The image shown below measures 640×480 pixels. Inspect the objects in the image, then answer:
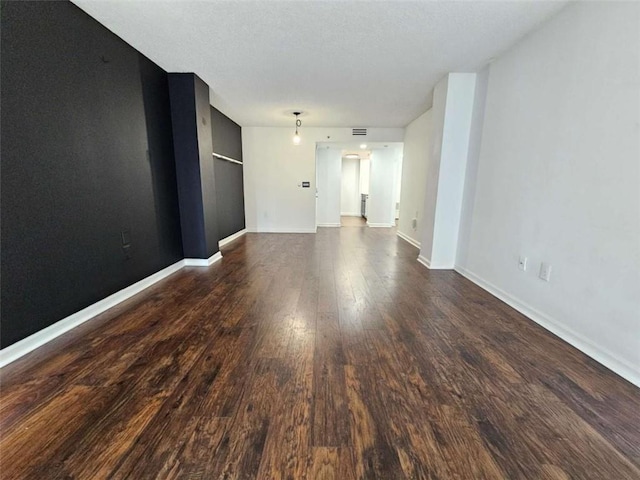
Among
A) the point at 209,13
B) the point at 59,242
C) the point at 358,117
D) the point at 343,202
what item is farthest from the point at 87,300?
the point at 343,202

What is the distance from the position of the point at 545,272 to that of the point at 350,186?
8976mm

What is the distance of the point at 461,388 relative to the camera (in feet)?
4.79

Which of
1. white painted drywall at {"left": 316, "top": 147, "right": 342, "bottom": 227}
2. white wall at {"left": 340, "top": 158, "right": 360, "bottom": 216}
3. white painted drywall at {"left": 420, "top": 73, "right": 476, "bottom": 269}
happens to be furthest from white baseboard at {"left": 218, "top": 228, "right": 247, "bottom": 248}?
white wall at {"left": 340, "top": 158, "right": 360, "bottom": 216}

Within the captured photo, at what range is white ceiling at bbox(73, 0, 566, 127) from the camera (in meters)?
2.04

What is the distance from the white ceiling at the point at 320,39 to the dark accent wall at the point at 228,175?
1.17 meters

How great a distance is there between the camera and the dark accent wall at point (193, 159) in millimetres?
3287

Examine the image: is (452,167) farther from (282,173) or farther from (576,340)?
(282,173)

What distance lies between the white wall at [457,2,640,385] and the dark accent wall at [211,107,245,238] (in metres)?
4.28

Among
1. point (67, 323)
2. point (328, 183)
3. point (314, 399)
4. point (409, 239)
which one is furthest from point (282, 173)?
point (314, 399)

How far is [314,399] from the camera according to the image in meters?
1.37

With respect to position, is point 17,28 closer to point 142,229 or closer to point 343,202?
point 142,229

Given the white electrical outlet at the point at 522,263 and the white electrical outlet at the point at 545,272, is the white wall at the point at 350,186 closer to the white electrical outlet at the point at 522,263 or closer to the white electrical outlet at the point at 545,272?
the white electrical outlet at the point at 522,263

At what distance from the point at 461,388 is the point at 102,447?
5.62 feet

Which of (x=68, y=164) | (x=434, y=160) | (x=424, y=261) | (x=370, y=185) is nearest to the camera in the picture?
(x=68, y=164)
